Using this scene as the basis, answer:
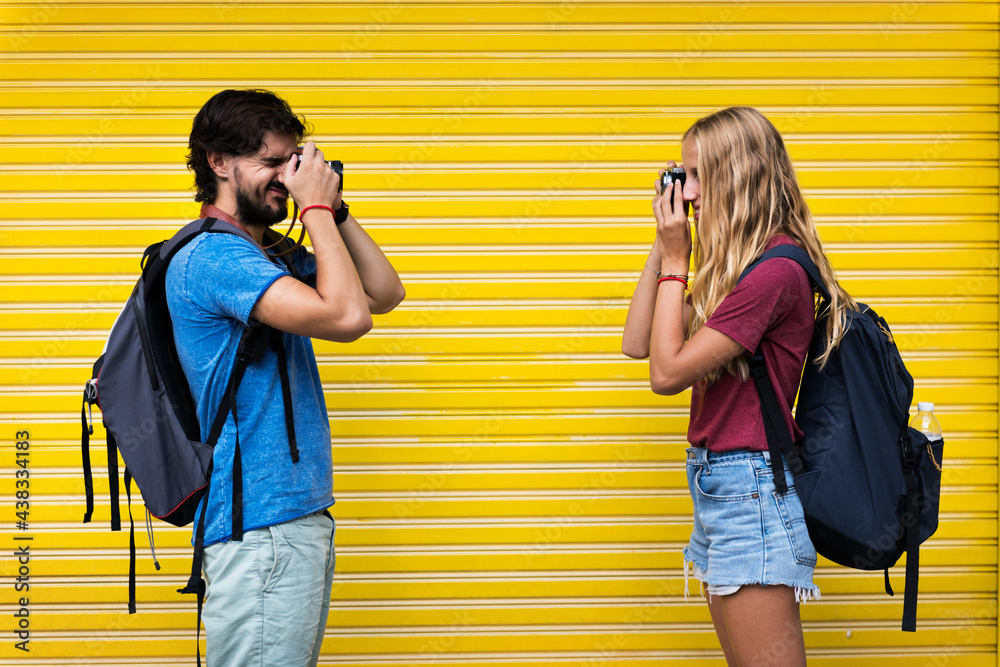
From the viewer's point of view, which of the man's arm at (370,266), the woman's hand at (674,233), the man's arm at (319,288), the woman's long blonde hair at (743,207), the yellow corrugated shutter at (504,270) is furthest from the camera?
the yellow corrugated shutter at (504,270)

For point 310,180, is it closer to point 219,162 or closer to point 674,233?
point 219,162

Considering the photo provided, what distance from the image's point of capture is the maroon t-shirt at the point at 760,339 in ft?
6.55

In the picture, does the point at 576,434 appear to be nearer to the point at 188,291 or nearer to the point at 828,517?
the point at 828,517

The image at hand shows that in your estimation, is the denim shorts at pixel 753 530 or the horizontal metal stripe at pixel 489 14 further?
the horizontal metal stripe at pixel 489 14

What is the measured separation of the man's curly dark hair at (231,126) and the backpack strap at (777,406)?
5.09 feet

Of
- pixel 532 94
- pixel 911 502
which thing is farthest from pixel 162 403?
pixel 532 94

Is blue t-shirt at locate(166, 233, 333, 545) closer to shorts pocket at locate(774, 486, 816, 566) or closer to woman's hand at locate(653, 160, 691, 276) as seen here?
woman's hand at locate(653, 160, 691, 276)

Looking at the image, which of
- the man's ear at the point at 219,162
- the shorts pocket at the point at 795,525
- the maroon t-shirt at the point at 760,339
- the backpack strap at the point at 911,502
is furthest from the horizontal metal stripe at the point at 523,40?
the shorts pocket at the point at 795,525

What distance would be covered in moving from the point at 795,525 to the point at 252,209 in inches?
75.3

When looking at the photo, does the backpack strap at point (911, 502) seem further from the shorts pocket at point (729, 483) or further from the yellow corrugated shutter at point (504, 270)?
the yellow corrugated shutter at point (504, 270)

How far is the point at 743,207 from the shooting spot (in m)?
2.14

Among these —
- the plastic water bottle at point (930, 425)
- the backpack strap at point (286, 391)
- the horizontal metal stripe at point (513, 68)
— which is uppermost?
the horizontal metal stripe at point (513, 68)

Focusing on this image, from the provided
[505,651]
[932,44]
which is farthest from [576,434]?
[932,44]

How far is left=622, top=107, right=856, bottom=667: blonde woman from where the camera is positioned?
2.00m
